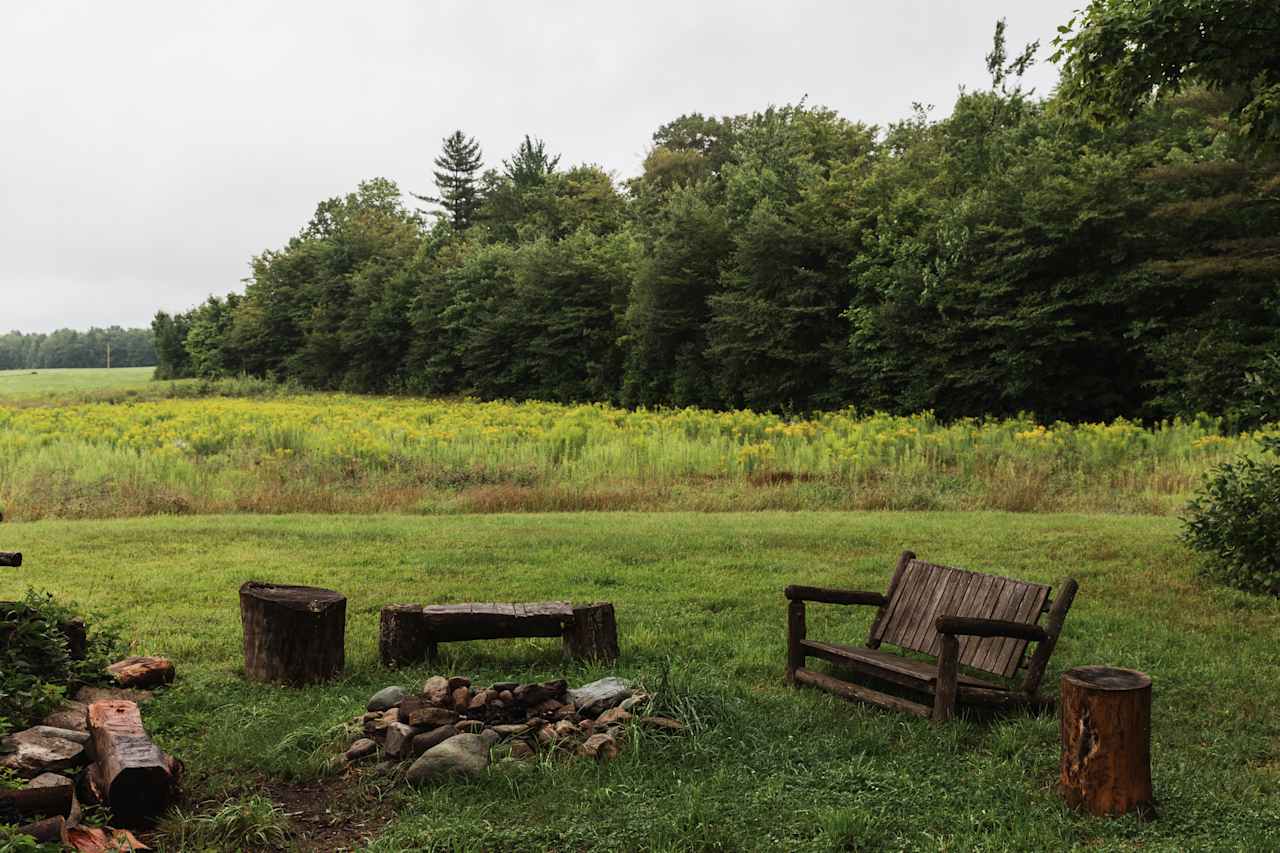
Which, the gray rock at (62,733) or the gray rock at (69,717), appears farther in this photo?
the gray rock at (69,717)

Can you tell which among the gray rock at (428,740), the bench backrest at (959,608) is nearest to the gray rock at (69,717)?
the gray rock at (428,740)

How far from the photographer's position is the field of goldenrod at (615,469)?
14.6 m

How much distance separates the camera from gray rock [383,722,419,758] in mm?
5059

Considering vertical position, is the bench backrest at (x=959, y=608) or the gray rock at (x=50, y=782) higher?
the bench backrest at (x=959, y=608)

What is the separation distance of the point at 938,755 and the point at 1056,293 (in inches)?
760

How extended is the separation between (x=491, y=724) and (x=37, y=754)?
2175mm

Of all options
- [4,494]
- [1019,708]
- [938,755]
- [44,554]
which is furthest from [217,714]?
[4,494]

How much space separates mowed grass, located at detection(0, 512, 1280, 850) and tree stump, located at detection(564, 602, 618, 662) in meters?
0.20

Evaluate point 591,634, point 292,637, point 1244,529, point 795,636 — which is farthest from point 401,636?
point 1244,529

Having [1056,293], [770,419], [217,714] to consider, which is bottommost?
[217,714]

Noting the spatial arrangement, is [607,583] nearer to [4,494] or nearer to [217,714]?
[217,714]

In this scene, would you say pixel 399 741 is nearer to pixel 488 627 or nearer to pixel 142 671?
pixel 488 627

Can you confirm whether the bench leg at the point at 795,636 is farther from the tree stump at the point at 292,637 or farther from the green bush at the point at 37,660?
the green bush at the point at 37,660

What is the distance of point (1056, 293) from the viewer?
22.0 meters
